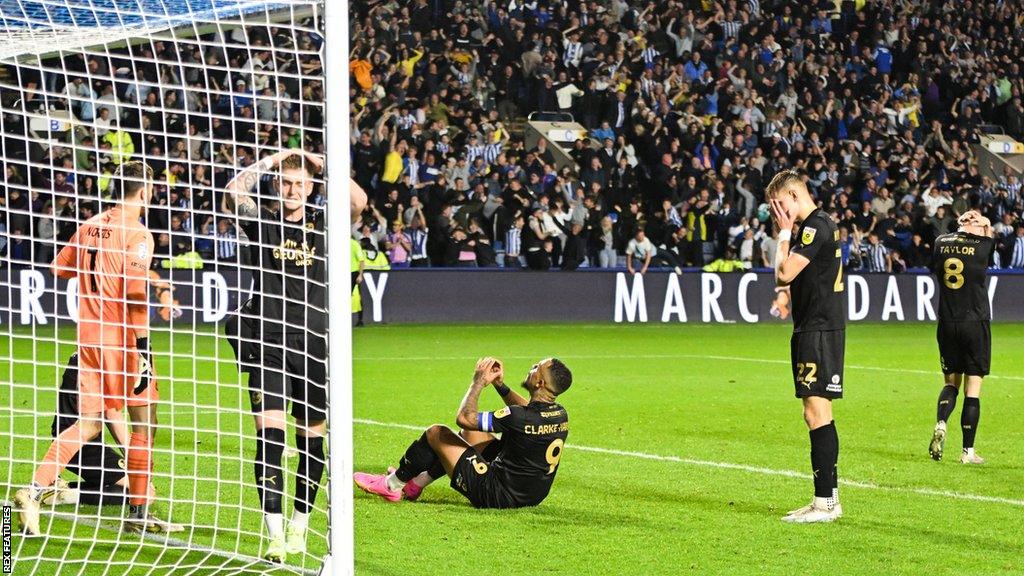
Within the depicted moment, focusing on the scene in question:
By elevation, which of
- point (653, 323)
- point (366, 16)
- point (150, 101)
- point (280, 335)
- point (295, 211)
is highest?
point (366, 16)

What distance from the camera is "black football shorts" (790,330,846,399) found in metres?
7.10

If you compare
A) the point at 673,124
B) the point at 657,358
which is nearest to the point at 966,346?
the point at 657,358

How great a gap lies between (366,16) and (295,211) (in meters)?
20.3

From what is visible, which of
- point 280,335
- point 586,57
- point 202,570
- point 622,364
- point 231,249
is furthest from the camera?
point 586,57

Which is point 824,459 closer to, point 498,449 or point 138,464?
point 498,449

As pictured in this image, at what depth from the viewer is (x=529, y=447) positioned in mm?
7160

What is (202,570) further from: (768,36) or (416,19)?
(768,36)

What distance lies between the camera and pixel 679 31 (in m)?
29.3

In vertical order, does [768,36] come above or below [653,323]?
above

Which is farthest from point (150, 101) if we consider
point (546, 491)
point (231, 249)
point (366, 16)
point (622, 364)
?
point (546, 491)

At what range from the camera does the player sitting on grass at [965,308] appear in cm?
959

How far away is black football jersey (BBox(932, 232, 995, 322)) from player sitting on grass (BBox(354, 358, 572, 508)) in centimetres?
382

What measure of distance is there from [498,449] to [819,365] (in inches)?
70.4

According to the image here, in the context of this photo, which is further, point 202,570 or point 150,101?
point 150,101
